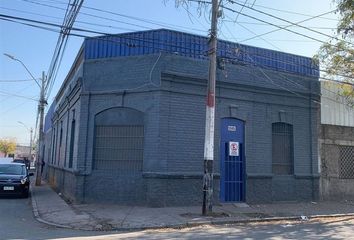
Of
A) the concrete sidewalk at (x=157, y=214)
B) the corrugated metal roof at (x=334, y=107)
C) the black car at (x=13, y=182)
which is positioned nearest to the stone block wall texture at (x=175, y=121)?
the concrete sidewalk at (x=157, y=214)

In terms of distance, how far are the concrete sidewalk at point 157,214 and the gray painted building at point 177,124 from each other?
2.64ft

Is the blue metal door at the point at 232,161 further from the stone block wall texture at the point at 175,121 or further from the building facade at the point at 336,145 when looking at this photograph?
the building facade at the point at 336,145

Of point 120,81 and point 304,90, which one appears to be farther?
point 304,90

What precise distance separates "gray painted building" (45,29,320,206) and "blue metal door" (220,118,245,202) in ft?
0.13

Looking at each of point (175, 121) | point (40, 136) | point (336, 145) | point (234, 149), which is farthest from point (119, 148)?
point (40, 136)

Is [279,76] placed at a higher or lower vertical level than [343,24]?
lower

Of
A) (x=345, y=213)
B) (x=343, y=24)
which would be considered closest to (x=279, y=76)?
(x=343, y=24)

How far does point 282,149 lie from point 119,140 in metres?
7.08

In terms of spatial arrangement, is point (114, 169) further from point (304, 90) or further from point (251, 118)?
point (304, 90)

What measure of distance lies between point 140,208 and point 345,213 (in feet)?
24.5

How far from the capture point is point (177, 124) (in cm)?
1540

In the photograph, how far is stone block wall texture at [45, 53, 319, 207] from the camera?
1509cm

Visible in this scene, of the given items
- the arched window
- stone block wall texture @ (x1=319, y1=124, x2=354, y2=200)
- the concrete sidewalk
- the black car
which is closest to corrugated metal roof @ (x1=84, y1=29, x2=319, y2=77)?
the arched window

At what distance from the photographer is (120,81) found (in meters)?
16.0
